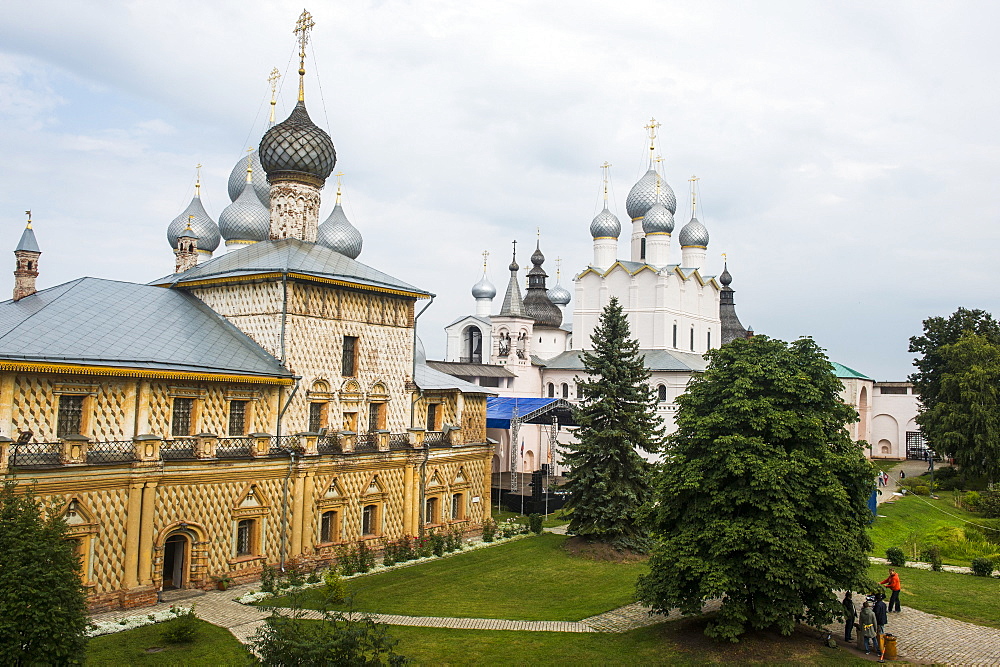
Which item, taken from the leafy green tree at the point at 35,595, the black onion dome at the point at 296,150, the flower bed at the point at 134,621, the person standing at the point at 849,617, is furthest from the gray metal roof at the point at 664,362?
the leafy green tree at the point at 35,595

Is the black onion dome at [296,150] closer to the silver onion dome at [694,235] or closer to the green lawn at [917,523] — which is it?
the green lawn at [917,523]

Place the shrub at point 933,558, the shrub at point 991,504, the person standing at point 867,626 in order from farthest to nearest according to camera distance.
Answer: the shrub at point 991,504 < the shrub at point 933,558 < the person standing at point 867,626

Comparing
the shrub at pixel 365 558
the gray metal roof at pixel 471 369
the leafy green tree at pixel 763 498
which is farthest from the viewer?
the gray metal roof at pixel 471 369

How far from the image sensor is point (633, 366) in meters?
24.5

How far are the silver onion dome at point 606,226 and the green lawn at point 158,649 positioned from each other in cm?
3728

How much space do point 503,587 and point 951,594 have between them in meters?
10.8

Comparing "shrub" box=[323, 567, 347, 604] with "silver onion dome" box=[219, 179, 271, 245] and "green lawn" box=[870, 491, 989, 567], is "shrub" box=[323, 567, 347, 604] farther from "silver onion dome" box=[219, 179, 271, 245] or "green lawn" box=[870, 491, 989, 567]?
"silver onion dome" box=[219, 179, 271, 245]

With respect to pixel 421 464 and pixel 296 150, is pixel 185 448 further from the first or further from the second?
pixel 296 150

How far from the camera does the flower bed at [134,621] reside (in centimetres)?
1521

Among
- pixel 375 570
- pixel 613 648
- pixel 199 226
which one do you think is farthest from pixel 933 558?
pixel 199 226

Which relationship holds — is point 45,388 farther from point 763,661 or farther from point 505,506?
point 505,506

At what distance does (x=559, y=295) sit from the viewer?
58.5 meters

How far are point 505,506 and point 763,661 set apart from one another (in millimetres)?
19905

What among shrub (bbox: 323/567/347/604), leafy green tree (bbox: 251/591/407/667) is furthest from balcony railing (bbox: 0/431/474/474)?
leafy green tree (bbox: 251/591/407/667)
